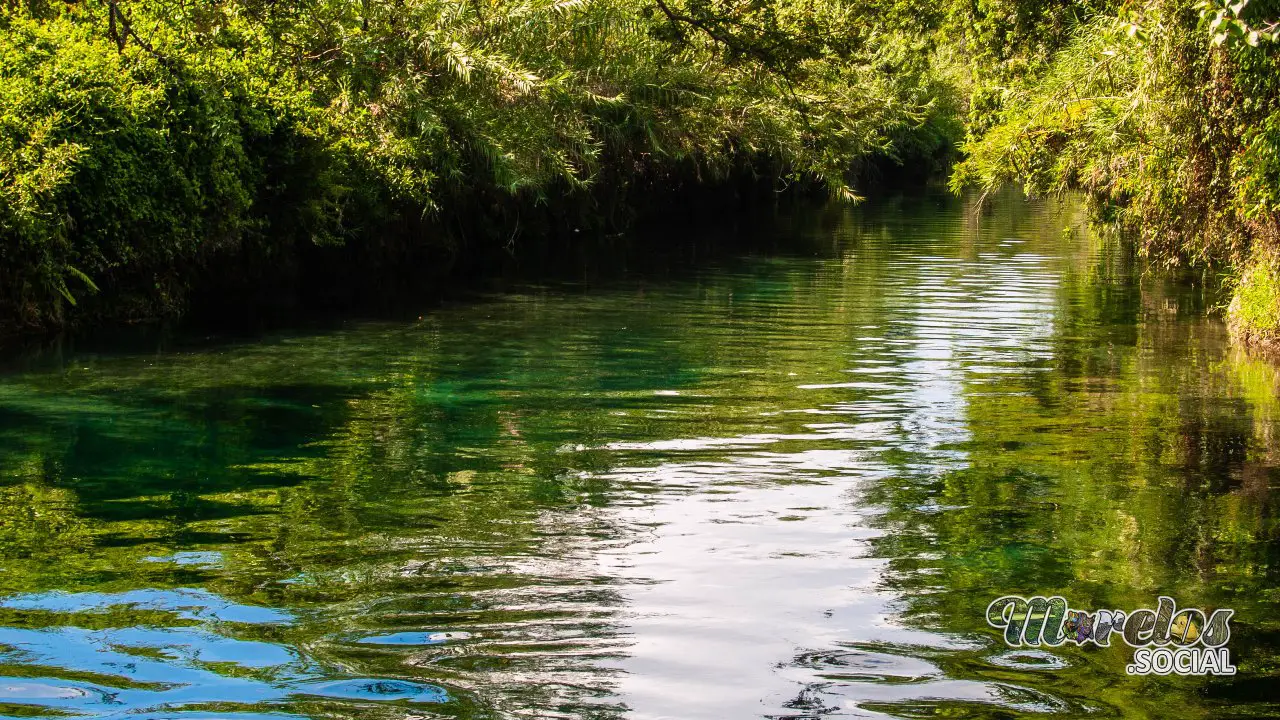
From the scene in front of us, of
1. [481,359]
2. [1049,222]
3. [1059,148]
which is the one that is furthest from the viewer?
[1049,222]

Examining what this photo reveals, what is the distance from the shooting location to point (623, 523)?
8.31 meters

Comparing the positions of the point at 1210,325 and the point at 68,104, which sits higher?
the point at 68,104

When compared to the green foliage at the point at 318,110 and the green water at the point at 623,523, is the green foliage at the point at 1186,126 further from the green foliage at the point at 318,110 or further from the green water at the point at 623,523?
the green foliage at the point at 318,110

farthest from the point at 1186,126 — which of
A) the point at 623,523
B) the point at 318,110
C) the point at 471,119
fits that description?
the point at 318,110

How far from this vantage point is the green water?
565 centimetres

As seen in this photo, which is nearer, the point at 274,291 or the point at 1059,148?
the point at 1059,148

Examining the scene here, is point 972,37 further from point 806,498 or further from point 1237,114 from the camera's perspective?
point 806,498

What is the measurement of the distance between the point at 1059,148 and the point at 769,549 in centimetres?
1657

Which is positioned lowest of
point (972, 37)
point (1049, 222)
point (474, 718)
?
point (474, 718)

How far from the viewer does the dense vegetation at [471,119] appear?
46.0ft

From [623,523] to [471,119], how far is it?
17.4 m

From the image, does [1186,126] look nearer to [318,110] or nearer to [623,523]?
[623,523]

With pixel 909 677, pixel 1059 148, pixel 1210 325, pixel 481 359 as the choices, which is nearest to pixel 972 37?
pixel 1059 148

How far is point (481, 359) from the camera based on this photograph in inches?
632
